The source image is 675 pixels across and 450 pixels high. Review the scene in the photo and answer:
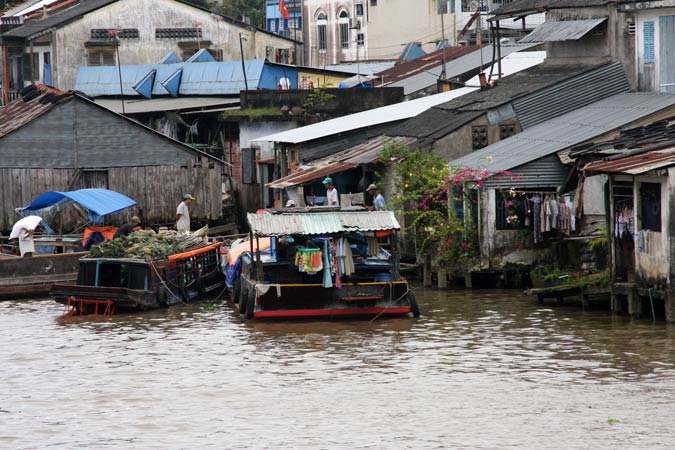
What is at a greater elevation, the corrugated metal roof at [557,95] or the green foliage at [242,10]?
the green foliage at [242,10]

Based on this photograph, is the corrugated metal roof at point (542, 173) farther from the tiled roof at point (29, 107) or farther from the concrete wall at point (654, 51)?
the tiled roof at point (29, 107)

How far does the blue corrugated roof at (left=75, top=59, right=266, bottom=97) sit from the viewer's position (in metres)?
42.4

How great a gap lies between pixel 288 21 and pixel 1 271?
37.3 meters

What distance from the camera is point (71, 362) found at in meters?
18.3

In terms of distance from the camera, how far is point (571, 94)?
2694 centimetres

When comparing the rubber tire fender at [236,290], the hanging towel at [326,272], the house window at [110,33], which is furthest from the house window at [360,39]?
the hanging towel at [326,272]

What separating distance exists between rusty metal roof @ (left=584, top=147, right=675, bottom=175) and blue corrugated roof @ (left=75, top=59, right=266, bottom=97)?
895 inches

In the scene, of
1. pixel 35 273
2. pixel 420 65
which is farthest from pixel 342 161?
pixel 420 65

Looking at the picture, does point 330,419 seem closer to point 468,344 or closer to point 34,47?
point 468,344

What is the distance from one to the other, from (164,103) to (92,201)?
582 inches

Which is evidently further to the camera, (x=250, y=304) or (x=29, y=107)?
(x=29, y=107)

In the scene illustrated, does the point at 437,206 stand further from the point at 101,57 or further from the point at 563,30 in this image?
the point at 101,57

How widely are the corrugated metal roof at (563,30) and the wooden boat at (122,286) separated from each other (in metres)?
9.60

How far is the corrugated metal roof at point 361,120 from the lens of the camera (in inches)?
1248
